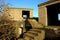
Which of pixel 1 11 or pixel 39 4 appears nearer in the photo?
pixel 1 11

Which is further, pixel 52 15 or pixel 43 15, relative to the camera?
pixel 52 15

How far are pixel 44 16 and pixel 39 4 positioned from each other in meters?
1.49

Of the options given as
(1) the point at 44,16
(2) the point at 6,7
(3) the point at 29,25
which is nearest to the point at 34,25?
(3) the point at 29,25

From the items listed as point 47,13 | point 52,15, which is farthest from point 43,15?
point 52,15

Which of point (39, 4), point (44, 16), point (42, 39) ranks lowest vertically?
point (42, 39)

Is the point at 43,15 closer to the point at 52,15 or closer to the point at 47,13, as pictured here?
the point at 47,13

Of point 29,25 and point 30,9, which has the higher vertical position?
point 30,9

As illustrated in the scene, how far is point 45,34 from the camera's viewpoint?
38.3ft

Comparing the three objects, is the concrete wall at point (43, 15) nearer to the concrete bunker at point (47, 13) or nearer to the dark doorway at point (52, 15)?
the concrete bunker at point (47, 13)

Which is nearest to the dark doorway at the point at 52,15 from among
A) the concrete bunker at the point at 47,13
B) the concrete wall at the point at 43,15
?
the concrete bunker at the point at 47,13

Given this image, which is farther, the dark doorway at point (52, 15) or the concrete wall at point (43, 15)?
the dark doorway at point (52, 15)

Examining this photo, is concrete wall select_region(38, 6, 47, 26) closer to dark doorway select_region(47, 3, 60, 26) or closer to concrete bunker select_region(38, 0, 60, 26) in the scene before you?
concrete bunker select_region(38, 0, 60, 26)

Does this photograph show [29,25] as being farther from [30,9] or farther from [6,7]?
[30,9]

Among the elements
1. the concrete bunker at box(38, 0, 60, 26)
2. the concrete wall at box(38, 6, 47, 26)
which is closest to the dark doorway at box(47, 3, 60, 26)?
the concrete bunker at box(38, 0, 60, 26)
